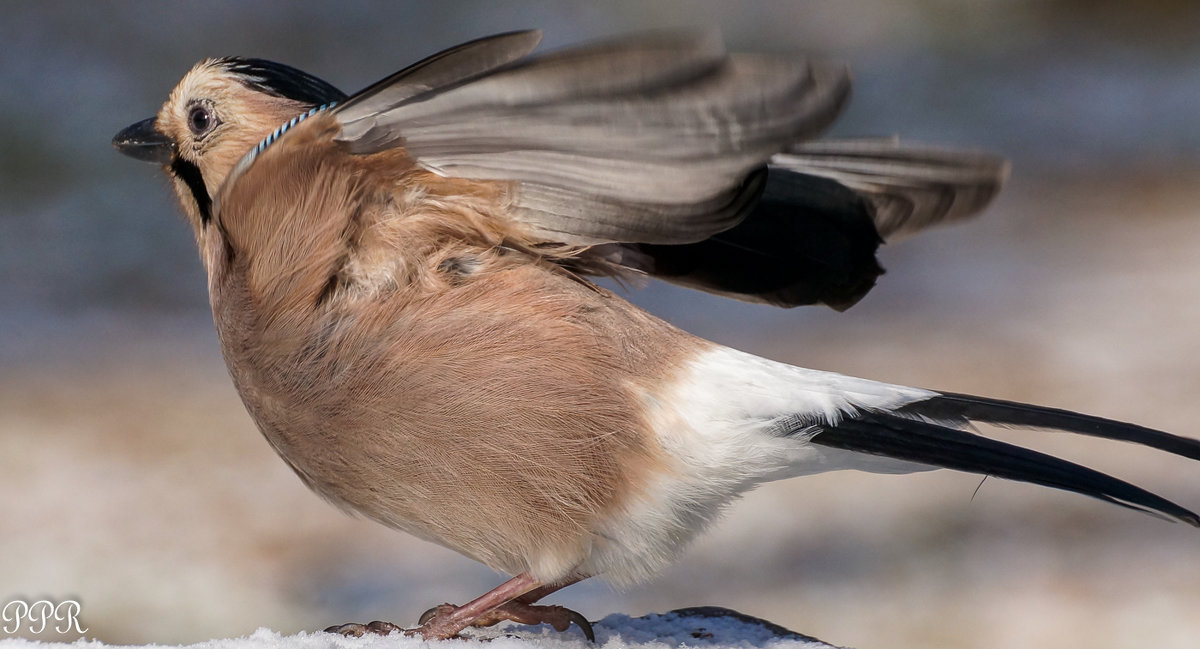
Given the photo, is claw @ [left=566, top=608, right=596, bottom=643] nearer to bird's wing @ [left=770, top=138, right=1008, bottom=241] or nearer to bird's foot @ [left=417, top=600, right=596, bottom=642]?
bird's foot @ [left=417, top=600, right=596, bottom=642]

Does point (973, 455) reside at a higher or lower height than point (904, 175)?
lower

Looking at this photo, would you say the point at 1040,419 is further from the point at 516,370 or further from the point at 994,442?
the point at 516,370

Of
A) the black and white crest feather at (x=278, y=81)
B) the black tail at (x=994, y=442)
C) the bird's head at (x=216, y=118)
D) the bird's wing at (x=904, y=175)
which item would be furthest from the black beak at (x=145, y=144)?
the black tail at (x=994, y=442)

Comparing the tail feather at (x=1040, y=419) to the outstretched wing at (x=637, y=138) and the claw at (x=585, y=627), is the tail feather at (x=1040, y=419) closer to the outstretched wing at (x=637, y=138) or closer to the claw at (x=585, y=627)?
the outstretched wing at (x=637, y=138)

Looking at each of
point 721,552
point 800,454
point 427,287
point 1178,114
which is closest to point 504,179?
point 427,287

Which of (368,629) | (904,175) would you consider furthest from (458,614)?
(904,175)
